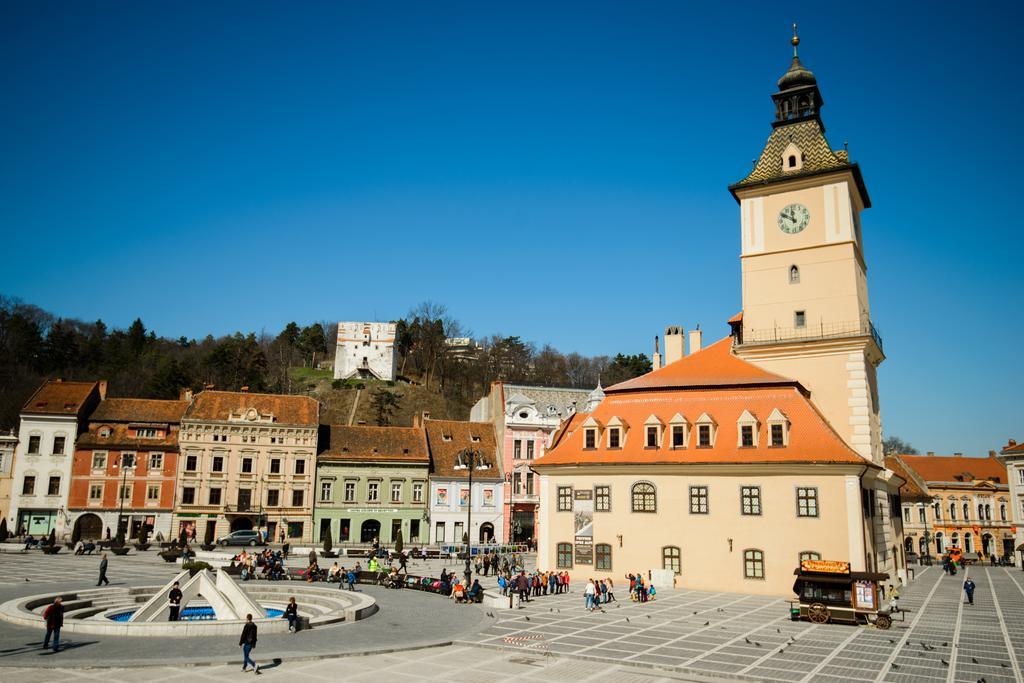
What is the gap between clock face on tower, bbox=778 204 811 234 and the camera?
40.6 metres

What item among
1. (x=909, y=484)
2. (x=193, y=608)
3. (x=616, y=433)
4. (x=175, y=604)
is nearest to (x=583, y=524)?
(x=616, y=433)

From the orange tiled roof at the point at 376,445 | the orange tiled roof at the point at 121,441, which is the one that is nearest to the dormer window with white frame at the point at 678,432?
the orange tiled roof at the point at 376,445

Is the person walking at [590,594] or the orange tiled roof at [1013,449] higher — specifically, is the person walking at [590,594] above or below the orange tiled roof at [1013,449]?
below

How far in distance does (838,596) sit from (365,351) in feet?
355

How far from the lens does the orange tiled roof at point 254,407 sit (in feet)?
198

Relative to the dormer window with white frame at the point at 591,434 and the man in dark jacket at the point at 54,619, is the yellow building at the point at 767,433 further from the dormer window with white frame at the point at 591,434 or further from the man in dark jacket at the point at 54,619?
the man in dark jacket at the point at 54,619

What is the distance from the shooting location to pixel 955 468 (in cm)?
7944

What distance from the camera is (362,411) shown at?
111m

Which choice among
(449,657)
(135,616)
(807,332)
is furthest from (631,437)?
(135,616)

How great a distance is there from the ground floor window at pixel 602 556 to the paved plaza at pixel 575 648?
6668mm

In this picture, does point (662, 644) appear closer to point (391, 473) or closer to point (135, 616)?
point (135, 616)

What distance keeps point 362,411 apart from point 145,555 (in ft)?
213

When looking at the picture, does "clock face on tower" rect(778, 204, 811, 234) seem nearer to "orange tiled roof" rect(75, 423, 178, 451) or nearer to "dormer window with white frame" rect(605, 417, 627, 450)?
"dormer window with white frame" rect(605, 417, 627, 450)

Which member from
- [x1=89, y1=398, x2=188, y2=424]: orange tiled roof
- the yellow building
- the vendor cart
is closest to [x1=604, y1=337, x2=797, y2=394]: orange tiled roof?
the yellow building
